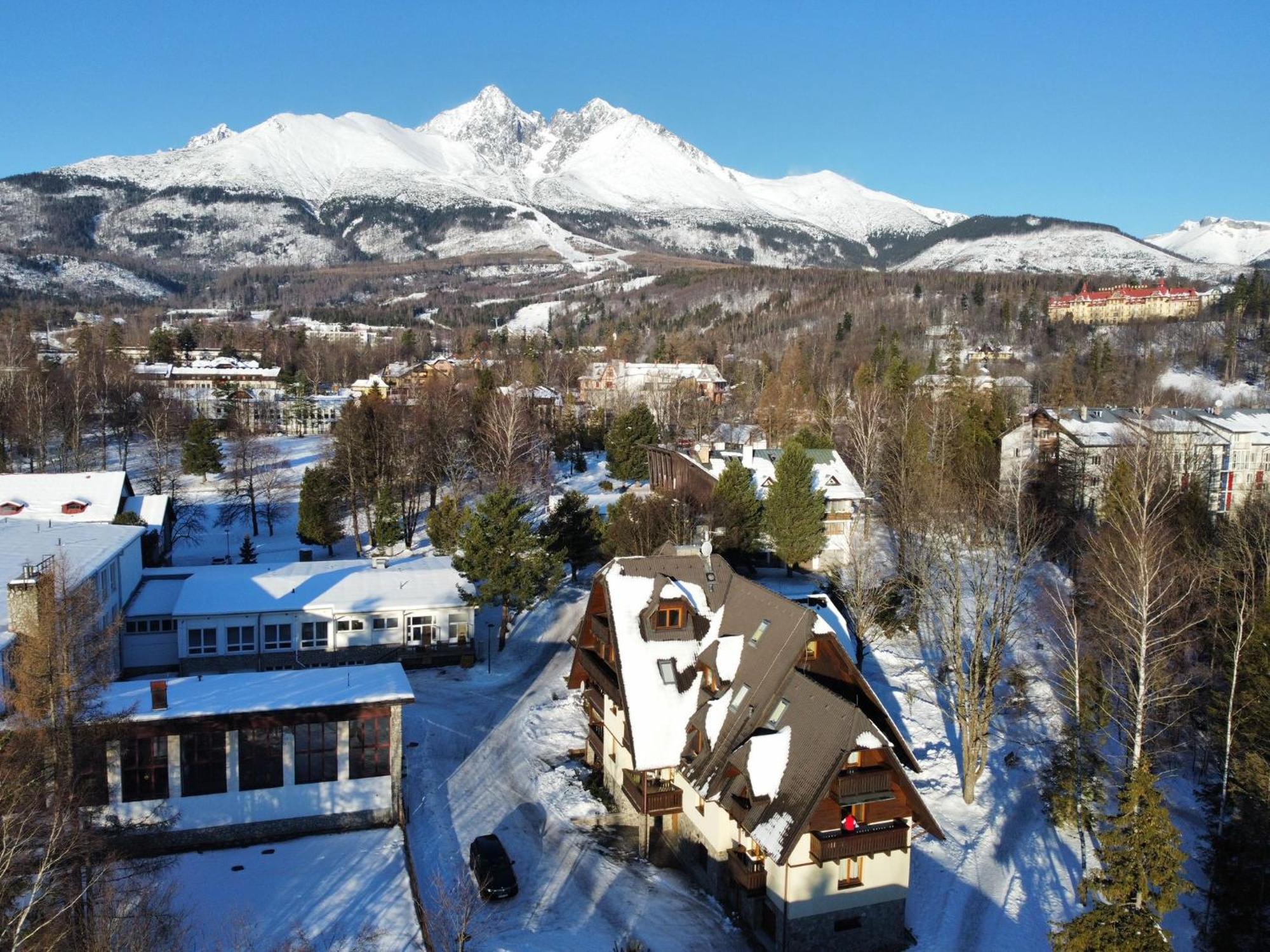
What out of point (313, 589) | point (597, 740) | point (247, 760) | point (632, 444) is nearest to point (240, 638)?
point (313, 589)

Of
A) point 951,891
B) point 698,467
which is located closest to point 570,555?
point 698,467

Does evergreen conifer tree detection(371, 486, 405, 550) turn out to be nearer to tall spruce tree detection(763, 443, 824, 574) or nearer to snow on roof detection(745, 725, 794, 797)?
tall spruce tree detection(763, 443, 824, 574)

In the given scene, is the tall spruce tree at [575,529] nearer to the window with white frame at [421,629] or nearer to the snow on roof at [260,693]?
the window with white frame at [421,629]

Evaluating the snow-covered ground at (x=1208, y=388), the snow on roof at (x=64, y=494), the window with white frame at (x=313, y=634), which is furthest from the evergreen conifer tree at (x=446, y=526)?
the snow-covered ground at (x=1208, y=388)

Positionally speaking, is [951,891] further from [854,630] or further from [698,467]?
[698,467]

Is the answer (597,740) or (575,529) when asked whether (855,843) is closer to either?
(597,740)

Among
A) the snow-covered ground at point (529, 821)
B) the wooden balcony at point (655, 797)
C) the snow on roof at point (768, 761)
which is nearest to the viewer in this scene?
the snow on roof at point (768, 761)

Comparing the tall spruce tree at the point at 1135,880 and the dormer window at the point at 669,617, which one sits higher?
the dormer window at the point at 669,617
